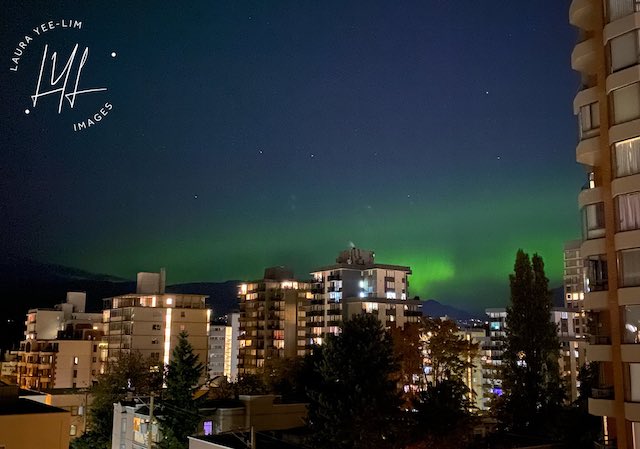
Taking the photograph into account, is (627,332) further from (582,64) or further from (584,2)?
(584,2)

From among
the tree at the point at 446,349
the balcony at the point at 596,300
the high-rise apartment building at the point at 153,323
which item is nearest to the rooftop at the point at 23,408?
the balcony at the point at 596,300

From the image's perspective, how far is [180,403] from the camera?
37.8 metres

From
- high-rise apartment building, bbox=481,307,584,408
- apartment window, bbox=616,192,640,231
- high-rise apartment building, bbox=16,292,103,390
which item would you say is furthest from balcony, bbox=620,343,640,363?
high-rise apartment building, bbox=16,292,103,390

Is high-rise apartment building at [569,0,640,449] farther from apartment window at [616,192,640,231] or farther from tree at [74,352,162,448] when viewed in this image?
tree at [74,352,162,448]

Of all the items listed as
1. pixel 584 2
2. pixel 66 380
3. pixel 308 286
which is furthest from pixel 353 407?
pixel 308 286

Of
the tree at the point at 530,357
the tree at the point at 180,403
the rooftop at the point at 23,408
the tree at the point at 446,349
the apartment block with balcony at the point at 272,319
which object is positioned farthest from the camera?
the apartment block with balcony at the point at 272,319

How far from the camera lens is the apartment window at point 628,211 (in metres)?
20.5

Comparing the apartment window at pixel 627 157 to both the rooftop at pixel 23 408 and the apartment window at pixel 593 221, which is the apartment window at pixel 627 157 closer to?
Result: the apartment window at pixel 593 221

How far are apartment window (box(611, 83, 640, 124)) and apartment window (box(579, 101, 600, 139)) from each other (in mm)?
965

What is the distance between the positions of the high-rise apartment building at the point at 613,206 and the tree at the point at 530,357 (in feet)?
64.7

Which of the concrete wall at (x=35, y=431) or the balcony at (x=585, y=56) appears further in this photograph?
the balcony at (x=585, y=56)

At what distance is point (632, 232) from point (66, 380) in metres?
88.5

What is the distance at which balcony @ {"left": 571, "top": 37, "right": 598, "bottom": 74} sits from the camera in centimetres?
2277

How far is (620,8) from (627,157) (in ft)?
16.9
